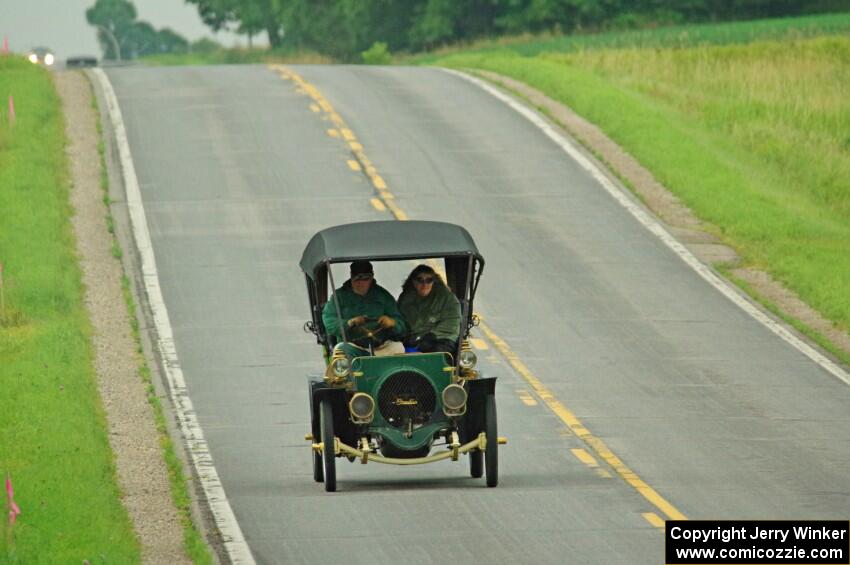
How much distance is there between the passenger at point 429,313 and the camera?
49.5ft

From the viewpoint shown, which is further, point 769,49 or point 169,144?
point 769,49

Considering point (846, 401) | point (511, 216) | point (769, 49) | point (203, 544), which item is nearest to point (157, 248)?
point (511, 216)

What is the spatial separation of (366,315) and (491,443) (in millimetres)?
1641

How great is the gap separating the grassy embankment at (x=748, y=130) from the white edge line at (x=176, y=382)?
8.39 m

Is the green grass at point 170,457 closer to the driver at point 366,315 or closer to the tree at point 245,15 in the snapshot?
the driver at point 366,315

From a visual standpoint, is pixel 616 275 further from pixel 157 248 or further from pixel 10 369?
pixel 10 369

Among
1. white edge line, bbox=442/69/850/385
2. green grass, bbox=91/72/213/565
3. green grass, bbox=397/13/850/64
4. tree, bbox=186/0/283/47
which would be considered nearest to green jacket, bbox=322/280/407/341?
green grass, bbox=91/72/213/565

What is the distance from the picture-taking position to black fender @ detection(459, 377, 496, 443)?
14.7 m

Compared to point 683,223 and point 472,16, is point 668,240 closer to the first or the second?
point 683,223

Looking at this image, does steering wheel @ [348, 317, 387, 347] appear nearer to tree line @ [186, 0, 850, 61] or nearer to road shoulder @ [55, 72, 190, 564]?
road shoulder @ [55, 72, 190, 564]

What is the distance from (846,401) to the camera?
1962cm

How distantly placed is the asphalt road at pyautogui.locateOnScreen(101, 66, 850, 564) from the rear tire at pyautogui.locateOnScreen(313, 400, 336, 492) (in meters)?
0.22

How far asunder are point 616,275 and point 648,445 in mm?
9393

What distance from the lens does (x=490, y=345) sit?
21812 mm
